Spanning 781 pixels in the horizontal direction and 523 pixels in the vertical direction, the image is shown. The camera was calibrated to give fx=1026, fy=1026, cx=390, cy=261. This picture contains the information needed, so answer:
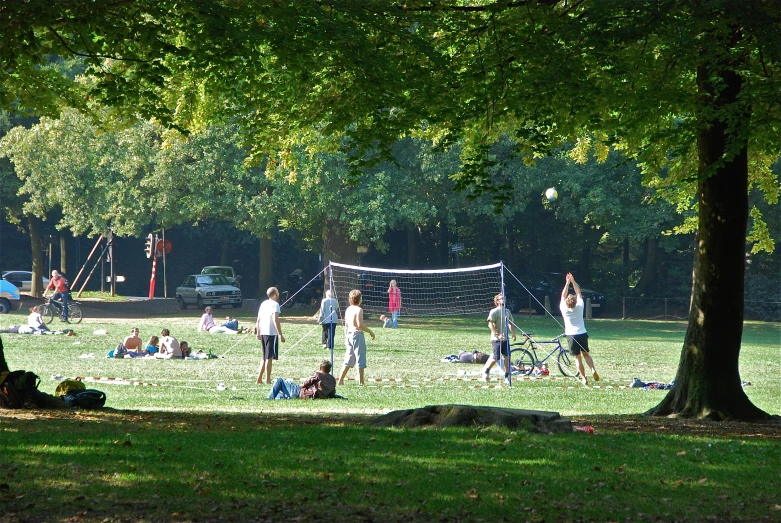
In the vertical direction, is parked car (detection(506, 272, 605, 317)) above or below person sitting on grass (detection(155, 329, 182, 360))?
above

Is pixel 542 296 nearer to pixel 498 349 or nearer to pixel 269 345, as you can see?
pixel 498 349

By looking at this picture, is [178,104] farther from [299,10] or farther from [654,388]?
[654,388]

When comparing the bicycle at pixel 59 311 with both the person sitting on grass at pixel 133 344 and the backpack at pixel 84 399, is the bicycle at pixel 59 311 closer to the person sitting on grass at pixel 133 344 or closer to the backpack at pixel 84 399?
the person sitting on grass at pixel 133 344

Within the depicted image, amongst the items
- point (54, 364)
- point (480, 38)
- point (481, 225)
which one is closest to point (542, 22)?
point (480, 38)

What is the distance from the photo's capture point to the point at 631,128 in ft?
38.9

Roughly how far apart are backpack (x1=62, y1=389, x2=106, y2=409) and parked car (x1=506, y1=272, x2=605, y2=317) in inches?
1235

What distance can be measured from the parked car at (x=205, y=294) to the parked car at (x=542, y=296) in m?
11.8

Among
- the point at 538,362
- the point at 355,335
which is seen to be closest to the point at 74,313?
the point at 538,362

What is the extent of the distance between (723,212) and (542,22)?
319 centimetres

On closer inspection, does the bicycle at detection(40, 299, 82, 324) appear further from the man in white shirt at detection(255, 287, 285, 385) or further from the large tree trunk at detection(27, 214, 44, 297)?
the man in white shirt at detection(255, 287, 285, 385)

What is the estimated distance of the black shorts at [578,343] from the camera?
716 inches

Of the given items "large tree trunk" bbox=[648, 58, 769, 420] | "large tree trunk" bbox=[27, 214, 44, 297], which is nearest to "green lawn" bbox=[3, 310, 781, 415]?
"large tree trunk" bbox=[648, 58, 769, 420]

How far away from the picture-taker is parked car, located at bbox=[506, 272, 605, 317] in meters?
43.9

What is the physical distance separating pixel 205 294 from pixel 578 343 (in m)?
28.0
